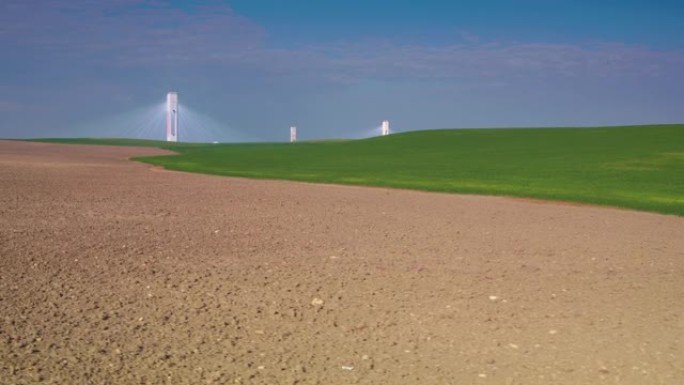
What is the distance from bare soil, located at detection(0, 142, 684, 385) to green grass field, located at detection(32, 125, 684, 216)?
29.1 ft

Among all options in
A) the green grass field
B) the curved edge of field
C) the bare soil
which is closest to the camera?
the bare soil

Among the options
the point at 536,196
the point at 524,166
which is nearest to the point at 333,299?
the point at 536,196

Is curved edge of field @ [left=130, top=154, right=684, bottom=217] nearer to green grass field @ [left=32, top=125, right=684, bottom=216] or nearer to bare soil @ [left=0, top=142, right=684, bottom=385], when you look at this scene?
green grass field @ [left=32, top=125, right=684, bottom=216]

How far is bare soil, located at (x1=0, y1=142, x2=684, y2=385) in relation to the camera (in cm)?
610

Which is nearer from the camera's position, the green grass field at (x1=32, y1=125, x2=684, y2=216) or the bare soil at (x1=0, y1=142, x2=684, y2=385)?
the bare soil at (x1=0, y1=142, x2=684, y2=385)

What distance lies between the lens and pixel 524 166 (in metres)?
37.2

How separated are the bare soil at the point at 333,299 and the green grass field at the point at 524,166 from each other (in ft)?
29.1

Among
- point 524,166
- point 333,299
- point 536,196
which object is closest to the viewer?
point 333,299

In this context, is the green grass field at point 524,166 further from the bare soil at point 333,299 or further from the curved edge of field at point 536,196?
the bare soil at point 333,299

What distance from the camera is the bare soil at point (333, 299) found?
610cm

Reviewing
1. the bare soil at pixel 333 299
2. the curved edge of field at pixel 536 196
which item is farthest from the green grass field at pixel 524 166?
the bare soil at pixel 333 299

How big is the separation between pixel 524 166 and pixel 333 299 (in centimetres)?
3058

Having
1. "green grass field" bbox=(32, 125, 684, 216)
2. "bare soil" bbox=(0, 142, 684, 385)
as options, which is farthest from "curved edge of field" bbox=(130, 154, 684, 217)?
"bare soil" bbox=(0, 142, 684, 385)

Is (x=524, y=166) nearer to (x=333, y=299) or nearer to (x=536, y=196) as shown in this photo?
(x=536, y=196)
